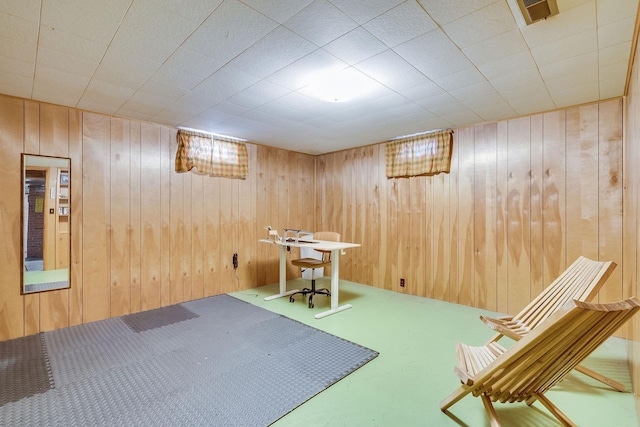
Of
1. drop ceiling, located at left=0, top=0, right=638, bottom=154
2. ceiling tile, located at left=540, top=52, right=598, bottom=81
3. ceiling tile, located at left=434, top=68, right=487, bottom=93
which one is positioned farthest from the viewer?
ceiling tile, located at left=434, top=68, right=487, bottom=93

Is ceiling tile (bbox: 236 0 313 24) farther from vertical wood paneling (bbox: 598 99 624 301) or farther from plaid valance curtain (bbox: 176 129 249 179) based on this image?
vertical wood paneling (bbox: 598 99 624 301)

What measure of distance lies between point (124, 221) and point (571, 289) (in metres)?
4.44

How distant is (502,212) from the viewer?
3502 millimetres

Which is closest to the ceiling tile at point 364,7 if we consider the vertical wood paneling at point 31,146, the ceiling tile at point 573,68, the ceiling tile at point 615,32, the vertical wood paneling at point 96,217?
the ceiling tile at point 615,32

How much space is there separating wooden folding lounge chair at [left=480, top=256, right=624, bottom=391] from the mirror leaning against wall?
4.12m

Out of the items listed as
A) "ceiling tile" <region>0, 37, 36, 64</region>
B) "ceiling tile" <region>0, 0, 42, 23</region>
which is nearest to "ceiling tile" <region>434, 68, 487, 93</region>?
"ceiling tile" <region>0, 0, 42, 23</region>

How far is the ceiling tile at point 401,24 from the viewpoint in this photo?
161cm

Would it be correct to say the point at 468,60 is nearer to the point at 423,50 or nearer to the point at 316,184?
the point at 423,50

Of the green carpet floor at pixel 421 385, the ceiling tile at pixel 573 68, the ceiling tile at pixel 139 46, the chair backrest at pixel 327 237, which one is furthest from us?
the chair backrest at pixel 327 237

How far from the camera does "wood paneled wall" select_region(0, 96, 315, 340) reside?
2.82 meters

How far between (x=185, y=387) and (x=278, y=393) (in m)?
0.69

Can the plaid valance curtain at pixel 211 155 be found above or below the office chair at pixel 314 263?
above

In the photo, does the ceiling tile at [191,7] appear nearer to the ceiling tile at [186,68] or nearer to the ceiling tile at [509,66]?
the ceiling tile at [186,68]

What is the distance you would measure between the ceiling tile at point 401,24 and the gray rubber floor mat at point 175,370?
2409mm
